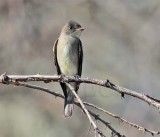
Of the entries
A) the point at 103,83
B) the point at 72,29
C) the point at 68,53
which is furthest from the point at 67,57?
the point at 103,83

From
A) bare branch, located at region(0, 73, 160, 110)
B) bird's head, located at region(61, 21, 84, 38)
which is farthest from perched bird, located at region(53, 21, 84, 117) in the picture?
bare branch, located at region(0, 73, 160, 110)

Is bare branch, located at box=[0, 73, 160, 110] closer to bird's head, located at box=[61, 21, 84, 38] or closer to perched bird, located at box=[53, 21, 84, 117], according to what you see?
perched bird, located at box=[53, 21, 84, 117]

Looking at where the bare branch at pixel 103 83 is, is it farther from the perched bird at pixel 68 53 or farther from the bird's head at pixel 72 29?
the bird's head at pixel 72 29

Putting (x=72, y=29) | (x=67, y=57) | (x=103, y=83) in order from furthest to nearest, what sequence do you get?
(x=72, y=29) < (x=67, y=57) < (x=103, y=83)

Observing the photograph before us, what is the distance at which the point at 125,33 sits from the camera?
21.1 feet

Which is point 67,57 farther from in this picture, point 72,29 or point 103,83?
point 103,83

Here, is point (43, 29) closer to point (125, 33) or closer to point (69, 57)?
point (69, 57)

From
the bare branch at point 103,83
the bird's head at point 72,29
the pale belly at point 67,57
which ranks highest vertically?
the bird's head at point 72,29

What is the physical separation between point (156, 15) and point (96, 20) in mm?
608

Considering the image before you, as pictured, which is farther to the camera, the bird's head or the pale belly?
the bird's head

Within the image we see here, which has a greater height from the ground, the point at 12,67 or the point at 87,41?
the point at 87,41

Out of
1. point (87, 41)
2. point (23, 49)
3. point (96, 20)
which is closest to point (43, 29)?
point (23, 49)

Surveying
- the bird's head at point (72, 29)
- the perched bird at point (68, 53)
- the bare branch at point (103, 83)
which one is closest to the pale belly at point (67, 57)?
the perched bird at point (68, 53)

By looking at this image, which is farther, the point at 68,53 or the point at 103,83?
the point at 68,53
